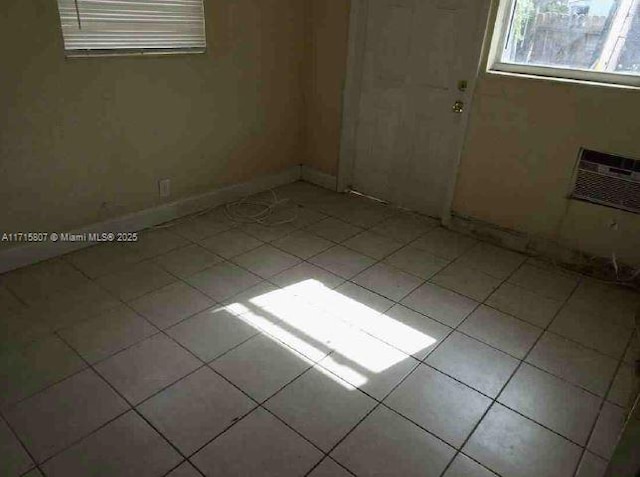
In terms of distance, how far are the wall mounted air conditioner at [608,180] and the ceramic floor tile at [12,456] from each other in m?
3.07

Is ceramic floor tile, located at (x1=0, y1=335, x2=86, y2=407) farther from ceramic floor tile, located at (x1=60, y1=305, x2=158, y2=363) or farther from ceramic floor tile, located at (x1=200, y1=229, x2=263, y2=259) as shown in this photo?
ceramic floor tile, located at (x1=200, y1=229, x2=263, y2=259)

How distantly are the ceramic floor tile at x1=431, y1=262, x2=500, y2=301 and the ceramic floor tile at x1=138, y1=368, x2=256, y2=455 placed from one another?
4.65ft

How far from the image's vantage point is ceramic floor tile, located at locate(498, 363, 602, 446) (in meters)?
1.79

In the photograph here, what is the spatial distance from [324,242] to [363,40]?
1.62m

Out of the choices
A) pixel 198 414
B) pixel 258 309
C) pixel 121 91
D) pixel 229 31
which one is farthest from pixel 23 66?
pixel 198 414

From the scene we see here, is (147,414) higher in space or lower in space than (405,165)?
lower

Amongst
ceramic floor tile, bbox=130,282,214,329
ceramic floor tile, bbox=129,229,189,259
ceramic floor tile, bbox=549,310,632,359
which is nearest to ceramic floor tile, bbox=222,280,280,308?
ceramic floor tile, bbox=130,282,214,329

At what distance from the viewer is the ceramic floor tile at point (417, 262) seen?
9.23 ft

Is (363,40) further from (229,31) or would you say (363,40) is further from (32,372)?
(32,372)

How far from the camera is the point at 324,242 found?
3145mm

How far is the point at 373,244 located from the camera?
314 cm

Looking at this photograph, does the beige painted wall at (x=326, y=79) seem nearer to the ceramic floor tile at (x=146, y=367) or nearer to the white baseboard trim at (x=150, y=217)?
the white baseboard trim at (x=150, y=217)

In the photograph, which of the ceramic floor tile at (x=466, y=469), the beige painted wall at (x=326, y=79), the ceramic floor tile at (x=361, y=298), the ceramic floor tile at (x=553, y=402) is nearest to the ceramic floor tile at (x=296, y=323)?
the ceramic floor tile at (x=361, y=298)

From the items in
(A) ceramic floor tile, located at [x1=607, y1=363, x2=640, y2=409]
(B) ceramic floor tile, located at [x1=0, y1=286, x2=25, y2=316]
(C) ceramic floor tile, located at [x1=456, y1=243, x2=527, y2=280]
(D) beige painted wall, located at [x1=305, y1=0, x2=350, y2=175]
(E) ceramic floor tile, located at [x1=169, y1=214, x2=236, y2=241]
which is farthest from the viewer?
(D) beige painted wall, located at [x1=305, y1=0, x2=350, y2=175]
